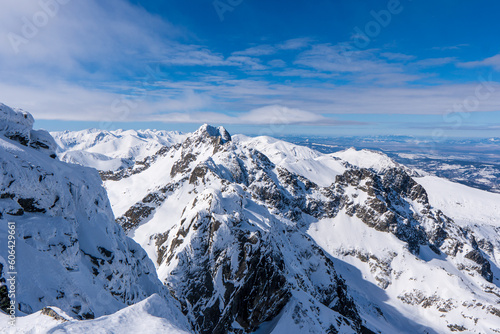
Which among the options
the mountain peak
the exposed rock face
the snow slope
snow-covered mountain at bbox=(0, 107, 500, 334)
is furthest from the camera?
snow-covered mountain at bbox=(0, 107, 500, 334)

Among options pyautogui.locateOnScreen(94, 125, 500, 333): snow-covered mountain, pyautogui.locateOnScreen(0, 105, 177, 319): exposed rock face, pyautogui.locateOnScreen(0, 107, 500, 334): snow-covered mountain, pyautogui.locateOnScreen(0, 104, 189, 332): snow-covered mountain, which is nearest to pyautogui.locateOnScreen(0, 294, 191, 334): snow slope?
pyautogui.locateOnScreen(0, 107, 500, 334): snow-covered mountain

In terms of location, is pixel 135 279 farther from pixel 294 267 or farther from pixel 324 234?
pixel 324 234

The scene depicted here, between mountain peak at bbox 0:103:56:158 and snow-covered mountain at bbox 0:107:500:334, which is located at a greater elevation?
mountain peak at bbox 0:103:56:158

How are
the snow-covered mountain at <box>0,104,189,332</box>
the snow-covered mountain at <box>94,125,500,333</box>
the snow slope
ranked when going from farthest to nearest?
the snow-covered mountain at <box>94,125,500,333</box>, the snow-covered mountain at <box>0,104,189,332</box>, the snow slope

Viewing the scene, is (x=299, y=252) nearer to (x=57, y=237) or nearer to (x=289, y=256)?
(x=289, y=256)

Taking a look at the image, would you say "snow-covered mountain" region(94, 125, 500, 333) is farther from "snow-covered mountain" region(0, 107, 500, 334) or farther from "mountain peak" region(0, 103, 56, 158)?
"mountain peak" region(0, 103, 56, 158)
